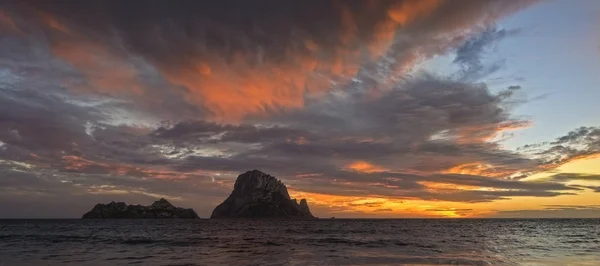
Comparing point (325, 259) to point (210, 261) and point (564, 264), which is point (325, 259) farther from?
point (564, 264)

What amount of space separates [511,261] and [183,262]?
28026mm

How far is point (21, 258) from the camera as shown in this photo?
118 feet

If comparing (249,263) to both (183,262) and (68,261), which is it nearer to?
(183,262)

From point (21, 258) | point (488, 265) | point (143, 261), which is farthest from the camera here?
point (21, 258)

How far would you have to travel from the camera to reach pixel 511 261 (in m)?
34.4

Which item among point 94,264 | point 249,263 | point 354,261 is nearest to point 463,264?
point 354,261

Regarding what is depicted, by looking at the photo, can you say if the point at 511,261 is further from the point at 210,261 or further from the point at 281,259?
the point at 210,261

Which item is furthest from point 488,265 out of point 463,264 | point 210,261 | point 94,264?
point 94,264

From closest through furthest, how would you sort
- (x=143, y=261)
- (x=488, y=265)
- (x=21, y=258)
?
(x=488, y=265), (x=143, y=261), (x=21, y=258)

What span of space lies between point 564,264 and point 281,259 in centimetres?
2331

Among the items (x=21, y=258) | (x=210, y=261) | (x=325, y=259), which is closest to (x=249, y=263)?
(x=210, y=261)

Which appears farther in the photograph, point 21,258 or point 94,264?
point 21,258

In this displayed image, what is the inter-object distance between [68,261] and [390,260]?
2735 centimetres

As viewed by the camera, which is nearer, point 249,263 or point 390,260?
point 249,263
